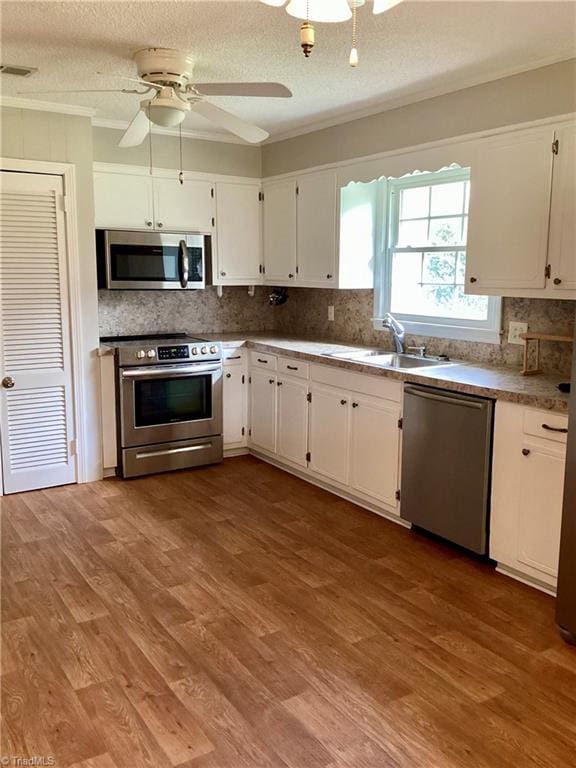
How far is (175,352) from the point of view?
181 inches

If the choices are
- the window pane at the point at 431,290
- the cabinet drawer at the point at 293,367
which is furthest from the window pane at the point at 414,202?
the cabinet drawer at the point at 293,367

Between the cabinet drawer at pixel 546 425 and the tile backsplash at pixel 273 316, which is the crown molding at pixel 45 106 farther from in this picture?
the cabinet drawer at pixel 546 425

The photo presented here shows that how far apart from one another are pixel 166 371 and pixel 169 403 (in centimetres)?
25

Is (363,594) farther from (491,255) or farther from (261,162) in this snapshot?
(261,162)

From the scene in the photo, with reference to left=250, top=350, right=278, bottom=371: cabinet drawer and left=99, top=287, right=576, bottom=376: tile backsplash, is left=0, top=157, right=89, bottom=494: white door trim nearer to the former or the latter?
left=99, top=287, right=576, bottom=376: tile backsplash

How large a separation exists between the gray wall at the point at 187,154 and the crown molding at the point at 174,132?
0.02 meters

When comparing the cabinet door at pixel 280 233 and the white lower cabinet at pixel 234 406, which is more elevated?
the cabinet door at pixel 280 233

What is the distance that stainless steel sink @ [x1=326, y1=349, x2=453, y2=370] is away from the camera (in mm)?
4055

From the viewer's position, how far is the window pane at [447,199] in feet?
13.4

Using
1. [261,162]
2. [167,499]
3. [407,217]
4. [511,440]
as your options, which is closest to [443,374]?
[511,440]

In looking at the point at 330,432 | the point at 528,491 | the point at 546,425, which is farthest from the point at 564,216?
the point at 330,432

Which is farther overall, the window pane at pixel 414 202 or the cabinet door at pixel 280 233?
the cabinet door at pixel 280 233

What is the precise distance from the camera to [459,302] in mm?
4133

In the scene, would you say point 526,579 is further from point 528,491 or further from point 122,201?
point 122,201
